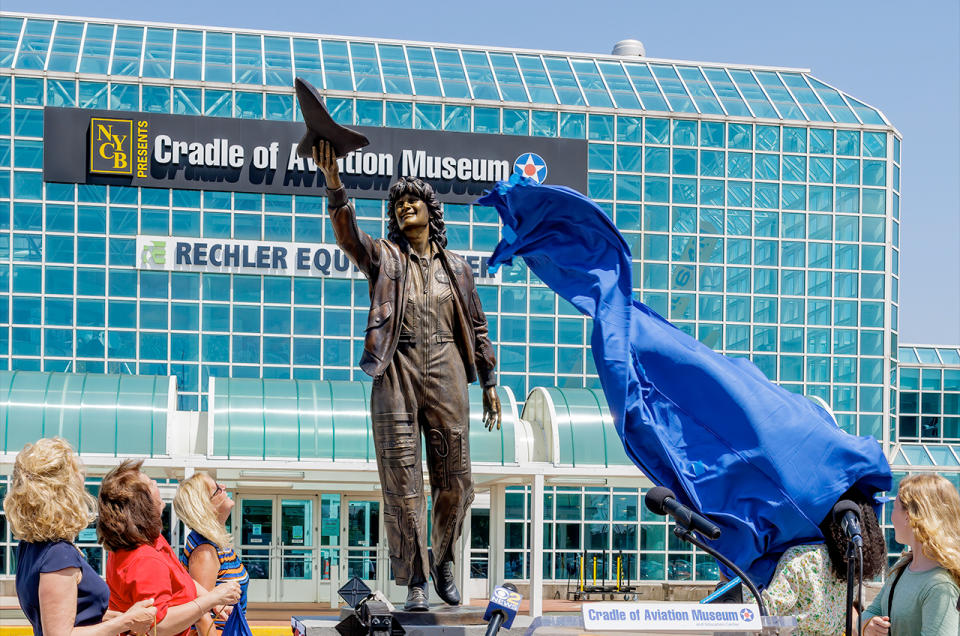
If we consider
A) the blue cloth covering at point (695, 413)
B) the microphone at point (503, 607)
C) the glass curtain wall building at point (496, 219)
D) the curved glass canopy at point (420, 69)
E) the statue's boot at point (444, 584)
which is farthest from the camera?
the curved glass canopy at point (420, 69)

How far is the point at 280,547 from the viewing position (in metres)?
28.2

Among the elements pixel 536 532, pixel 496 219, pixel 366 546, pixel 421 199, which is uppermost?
pixel 496 219

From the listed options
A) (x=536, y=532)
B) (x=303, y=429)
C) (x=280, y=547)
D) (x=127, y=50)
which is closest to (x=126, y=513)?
(x=303, y=429)

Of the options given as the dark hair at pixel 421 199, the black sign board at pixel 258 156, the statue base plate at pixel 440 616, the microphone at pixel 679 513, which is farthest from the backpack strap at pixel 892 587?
the black sign board at pixel 258 156

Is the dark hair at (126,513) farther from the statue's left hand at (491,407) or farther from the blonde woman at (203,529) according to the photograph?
the statue's left hand at (491,407)

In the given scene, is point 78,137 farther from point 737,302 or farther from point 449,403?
point 449,403

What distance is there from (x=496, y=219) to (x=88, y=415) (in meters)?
13.3

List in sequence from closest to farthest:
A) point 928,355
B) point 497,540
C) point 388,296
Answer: point 388,296 → point 497,540 → point 928,355

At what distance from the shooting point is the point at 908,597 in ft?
15.7

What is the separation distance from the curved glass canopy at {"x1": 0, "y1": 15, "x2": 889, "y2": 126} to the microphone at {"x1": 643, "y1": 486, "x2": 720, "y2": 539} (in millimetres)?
28075

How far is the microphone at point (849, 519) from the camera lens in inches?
183

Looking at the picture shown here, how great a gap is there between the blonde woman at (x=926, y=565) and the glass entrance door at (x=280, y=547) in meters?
23.7

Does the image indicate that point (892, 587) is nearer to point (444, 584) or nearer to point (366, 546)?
point (444, 584)

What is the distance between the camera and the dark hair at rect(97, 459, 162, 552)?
5.16 metres
